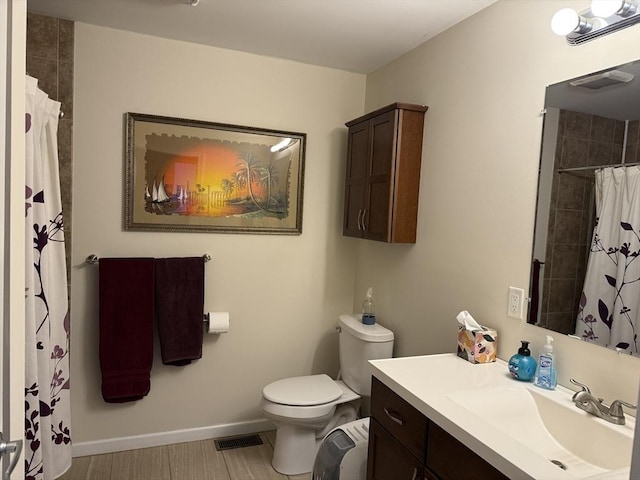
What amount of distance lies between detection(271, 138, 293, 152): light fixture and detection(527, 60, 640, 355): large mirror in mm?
1584

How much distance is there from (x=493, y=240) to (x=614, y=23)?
88cm

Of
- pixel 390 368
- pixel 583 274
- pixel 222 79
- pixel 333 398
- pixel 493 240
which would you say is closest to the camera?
pixel 583 274

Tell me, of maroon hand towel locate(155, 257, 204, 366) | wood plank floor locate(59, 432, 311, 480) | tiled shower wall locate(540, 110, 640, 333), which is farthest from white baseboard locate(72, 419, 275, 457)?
tiled shower wall locate(540, 110, 640, 333)

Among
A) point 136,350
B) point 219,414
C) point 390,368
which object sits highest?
point 390,368

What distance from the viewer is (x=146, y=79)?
2.48 m

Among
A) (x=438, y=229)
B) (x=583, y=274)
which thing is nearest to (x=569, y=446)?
(x=583, y=274)

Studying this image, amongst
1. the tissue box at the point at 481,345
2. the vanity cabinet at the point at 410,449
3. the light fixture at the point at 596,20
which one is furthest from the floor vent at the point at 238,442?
the light fixture at the point at 596,20

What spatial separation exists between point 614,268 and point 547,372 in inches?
16.9

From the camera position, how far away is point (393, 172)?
7.55 feet

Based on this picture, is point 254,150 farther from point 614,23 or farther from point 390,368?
point 614,23

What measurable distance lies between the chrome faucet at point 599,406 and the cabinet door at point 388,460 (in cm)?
56

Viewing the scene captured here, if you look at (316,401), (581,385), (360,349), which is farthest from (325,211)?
(581,385)

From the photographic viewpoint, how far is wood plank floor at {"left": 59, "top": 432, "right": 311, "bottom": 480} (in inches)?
92.9

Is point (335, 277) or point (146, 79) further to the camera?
point (335, 277)
